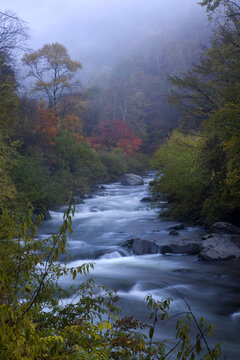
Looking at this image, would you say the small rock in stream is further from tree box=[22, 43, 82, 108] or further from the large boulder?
tree box=[22, 43, 82, 108]

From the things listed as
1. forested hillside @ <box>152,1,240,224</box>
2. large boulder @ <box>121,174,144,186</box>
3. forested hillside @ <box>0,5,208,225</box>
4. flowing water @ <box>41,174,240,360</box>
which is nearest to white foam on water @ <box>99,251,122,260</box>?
flowing water @ <box>41,174,240,360</box>

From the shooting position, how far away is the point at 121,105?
5034 cm

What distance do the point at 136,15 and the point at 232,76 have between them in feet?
500

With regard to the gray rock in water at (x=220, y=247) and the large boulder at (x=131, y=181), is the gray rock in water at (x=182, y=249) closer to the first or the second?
the gray rock in water at (x=220, y=247)

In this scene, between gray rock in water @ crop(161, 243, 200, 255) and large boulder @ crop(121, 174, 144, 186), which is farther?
large boulder @ crop(121, 174, 144, 186)

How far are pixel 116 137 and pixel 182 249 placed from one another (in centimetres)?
3106

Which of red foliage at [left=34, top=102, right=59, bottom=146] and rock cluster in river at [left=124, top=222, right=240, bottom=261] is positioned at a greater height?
red foliage at [left=34, top=102, right=59, bottom=146]

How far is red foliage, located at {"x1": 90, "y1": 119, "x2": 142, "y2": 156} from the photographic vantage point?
39.8 metres

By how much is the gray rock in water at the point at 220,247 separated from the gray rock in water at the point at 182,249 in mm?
492

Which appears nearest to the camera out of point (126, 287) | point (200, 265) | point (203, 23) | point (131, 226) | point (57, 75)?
point (126, 287)

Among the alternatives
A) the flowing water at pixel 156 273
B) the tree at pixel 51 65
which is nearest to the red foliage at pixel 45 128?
the tree at pixel 51 65

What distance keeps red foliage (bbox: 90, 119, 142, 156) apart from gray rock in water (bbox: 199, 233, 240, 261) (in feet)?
96.8

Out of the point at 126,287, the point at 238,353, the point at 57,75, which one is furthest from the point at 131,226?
the point at 57,75

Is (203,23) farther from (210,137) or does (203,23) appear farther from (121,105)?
(210,137)
